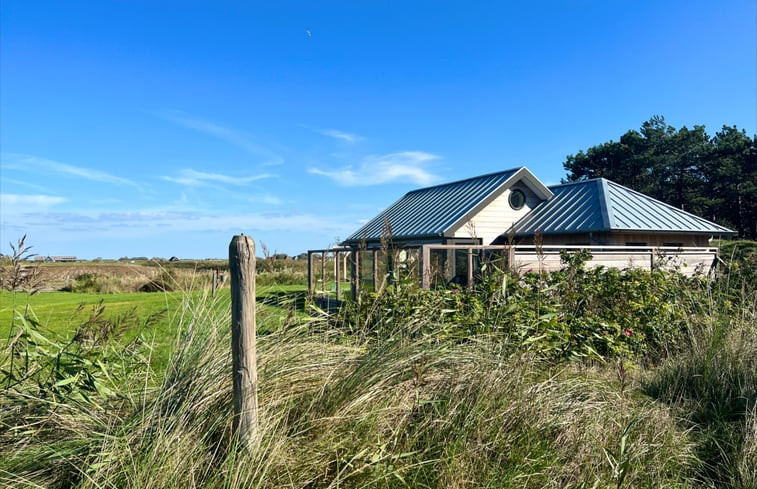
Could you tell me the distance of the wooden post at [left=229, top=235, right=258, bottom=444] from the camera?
6.59ft

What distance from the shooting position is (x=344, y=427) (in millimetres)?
2213

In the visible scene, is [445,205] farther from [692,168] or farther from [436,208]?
[692,168]

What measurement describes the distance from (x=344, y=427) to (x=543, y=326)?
2248 mm

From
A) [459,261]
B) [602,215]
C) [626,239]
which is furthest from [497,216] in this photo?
[459,261]

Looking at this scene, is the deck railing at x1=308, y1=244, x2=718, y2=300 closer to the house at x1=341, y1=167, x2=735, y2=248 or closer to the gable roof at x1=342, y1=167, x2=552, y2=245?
the house at x1=341, y1=167, x2=735, y2=248

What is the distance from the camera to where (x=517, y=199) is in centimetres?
1850

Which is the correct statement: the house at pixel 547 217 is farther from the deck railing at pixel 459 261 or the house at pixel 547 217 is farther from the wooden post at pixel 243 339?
the wooden post at pixel 243 339

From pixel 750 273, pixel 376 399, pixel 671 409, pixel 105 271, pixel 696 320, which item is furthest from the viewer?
pixel 105 271

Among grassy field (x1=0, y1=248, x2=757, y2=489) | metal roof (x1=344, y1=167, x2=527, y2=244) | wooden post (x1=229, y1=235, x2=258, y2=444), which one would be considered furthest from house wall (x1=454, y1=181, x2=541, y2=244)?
wooden post (x1=229, y1=235, x2=258, y2=444)

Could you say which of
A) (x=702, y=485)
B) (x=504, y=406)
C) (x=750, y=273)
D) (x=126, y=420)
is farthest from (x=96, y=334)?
(x=750, y=273)

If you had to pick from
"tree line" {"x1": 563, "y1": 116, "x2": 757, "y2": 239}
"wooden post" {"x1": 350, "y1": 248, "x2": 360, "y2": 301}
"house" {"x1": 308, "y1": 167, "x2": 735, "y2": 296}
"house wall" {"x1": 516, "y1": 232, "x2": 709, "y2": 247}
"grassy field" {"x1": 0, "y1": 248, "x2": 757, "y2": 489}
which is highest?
"tree line" {"x1": 563, "y1": 116, "x2": 757, "y2": 239}

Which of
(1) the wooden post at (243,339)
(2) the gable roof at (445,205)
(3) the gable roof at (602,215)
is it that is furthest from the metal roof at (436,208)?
(1) the wooden post at (243,339)

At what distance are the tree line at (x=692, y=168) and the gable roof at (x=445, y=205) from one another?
74.8 feet

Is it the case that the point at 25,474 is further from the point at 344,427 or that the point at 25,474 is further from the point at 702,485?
the point at 702,485
